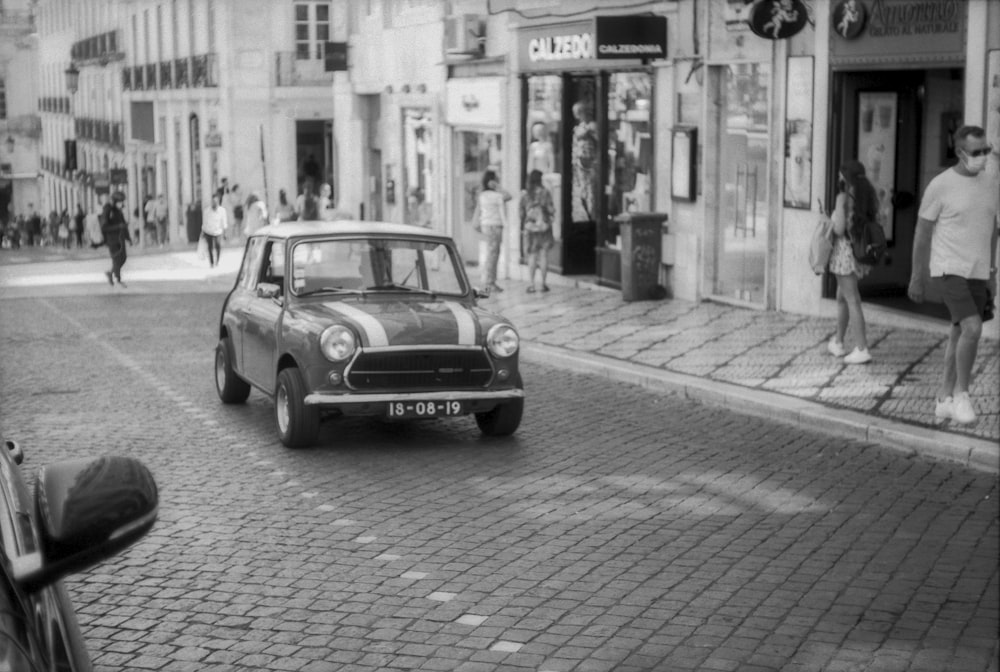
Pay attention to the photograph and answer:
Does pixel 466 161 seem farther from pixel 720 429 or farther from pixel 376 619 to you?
pixel 376 619

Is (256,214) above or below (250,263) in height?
below

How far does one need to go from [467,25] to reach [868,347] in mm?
13678

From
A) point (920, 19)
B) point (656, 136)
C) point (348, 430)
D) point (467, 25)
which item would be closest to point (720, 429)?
point (348, 430)

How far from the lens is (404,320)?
34.8ft

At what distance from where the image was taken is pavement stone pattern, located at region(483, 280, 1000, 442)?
38.6 feet

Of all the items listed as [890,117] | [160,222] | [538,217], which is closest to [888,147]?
[890,117]

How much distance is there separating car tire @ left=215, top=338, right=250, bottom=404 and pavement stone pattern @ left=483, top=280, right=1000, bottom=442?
12.3 feet

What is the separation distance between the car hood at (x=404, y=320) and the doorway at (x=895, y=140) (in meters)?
7.48

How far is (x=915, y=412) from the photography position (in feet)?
36.7

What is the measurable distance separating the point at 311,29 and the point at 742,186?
23.4 meters

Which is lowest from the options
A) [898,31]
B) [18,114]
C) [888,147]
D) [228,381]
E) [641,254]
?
[228,381]

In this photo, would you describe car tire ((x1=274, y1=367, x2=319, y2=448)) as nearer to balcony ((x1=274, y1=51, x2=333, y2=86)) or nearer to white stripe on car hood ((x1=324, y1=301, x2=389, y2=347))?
white stripe on car hood ((x1=324, y1=301, x2=389, y2=347))

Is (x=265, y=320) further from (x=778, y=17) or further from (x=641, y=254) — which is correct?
(x=641, y=254)

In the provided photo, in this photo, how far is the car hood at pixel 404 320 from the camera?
1041 centimetres
